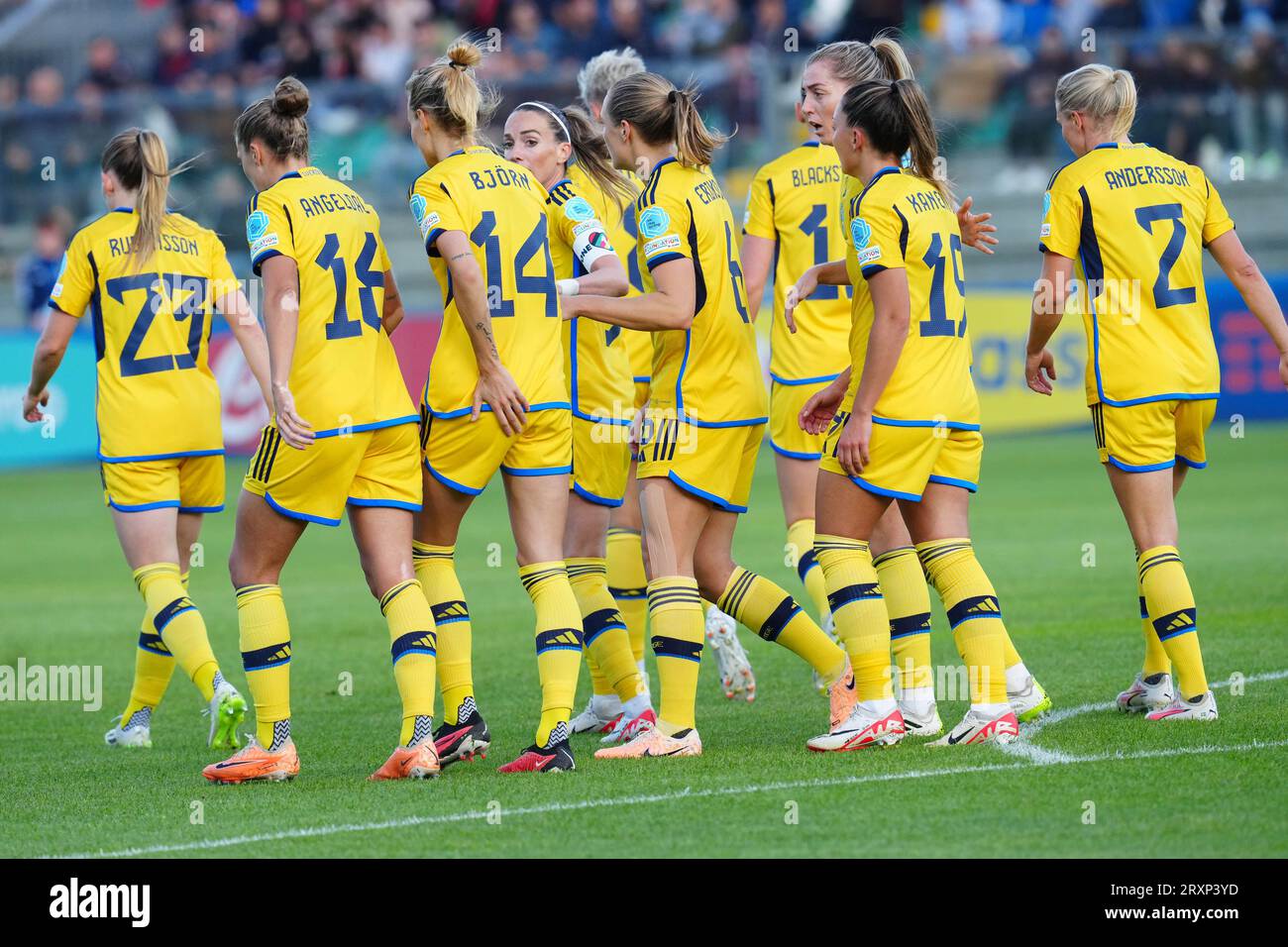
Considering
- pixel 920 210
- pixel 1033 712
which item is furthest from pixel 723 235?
pixel 1033 712

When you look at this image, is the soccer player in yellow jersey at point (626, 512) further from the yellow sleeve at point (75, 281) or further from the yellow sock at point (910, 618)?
the yellow sleeve at point (75, 281)

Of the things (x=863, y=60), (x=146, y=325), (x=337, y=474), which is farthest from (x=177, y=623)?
(x=863, y=60)

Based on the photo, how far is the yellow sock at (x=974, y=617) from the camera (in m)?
6.25

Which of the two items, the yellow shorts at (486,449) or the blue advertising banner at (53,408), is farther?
the blue advertising banner at (53,408)

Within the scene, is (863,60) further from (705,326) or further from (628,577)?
(628,577)

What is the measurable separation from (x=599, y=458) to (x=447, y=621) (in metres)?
1.04

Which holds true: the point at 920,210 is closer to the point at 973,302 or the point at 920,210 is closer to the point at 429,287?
the point at 973,302

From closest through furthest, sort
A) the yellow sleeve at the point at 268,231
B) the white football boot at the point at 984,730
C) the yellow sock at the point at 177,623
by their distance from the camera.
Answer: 1. the yellow sleeve at the point at 268,231
2. the white football boot at the point at 984,730
3. the yellow sock at the point at 177,623

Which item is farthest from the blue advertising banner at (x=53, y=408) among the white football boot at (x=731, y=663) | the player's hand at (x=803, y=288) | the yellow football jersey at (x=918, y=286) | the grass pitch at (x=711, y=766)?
the yellow football jersey at (x=918, y=286)

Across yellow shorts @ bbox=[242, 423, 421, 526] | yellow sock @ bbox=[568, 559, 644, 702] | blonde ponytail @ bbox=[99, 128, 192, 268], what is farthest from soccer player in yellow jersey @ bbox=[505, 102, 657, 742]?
blonde ponytail @ bbox=[99, 128, 192, 268]

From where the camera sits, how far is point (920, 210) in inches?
239

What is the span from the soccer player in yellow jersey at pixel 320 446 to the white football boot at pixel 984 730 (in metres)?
1.80

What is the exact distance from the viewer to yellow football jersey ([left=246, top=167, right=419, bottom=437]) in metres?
5.95

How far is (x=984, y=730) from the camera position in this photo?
245 inches
